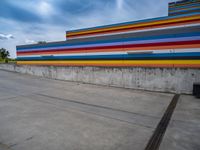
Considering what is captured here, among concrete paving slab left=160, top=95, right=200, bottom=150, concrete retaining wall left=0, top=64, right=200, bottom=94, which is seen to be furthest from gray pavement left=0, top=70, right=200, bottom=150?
concrete retaining wall left=0, top=64, right=200, bottom=94

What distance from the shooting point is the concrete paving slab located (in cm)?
282

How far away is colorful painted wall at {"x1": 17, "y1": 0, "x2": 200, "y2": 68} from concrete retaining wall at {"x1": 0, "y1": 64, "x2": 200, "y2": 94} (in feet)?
3.40

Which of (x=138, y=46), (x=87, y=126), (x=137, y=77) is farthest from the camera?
(x=138, y=46)

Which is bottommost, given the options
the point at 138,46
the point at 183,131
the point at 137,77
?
the point at 183,131

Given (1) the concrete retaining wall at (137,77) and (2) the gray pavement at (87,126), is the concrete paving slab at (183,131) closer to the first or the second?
(2) the gray pavement at (87,126)

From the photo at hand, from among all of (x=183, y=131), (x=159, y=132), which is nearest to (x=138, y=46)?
(x=183, y=131)

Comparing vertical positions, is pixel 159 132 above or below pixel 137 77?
below

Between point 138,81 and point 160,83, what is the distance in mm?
1323

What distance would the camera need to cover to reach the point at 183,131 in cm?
342

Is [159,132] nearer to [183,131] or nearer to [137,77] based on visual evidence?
[183,131]

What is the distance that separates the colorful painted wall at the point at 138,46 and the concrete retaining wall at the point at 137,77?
1.04 m

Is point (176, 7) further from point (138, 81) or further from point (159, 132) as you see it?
point (159, 132)

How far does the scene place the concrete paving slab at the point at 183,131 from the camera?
2.82 meters

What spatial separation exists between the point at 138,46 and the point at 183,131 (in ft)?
25.0
